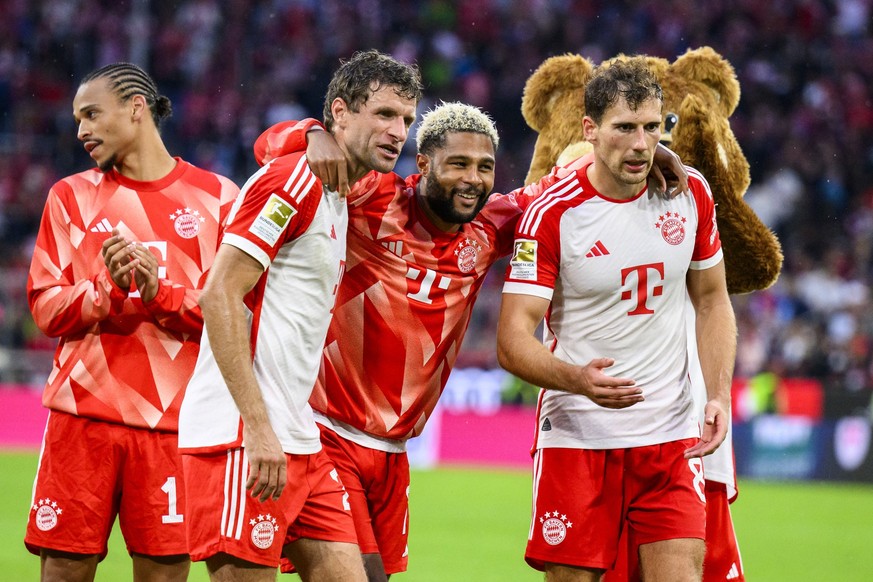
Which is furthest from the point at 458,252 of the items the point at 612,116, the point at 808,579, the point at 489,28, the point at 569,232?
the point at 489,28

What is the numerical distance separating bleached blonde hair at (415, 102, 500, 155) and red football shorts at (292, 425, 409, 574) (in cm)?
113

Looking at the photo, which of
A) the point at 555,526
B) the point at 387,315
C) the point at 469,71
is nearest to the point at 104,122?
the point at 387,315

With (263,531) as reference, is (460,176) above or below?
above

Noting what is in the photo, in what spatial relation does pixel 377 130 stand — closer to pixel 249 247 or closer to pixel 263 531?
pixel 249 247

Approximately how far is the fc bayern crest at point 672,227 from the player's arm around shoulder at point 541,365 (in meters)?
0.51

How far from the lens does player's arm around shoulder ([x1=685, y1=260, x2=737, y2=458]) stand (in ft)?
15.3

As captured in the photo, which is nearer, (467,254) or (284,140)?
(284,140)

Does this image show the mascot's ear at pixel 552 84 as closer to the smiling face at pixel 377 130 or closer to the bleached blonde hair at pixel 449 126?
the bleached blonde hair at pixel 449 126

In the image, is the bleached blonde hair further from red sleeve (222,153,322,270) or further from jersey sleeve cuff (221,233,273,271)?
jersey sleeve cuff (221,233,273,271)

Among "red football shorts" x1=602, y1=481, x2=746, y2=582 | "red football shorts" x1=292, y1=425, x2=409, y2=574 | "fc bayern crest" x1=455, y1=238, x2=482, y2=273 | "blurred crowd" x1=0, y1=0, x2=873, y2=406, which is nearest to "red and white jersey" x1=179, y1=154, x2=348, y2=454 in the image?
"red football shorts" x1=292, y1=425, x2=409, y2=574

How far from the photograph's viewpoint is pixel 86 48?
20094 mm

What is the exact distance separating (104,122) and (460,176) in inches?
56.8

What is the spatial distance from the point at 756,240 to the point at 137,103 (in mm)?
2634

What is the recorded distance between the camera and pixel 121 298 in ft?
15.5
